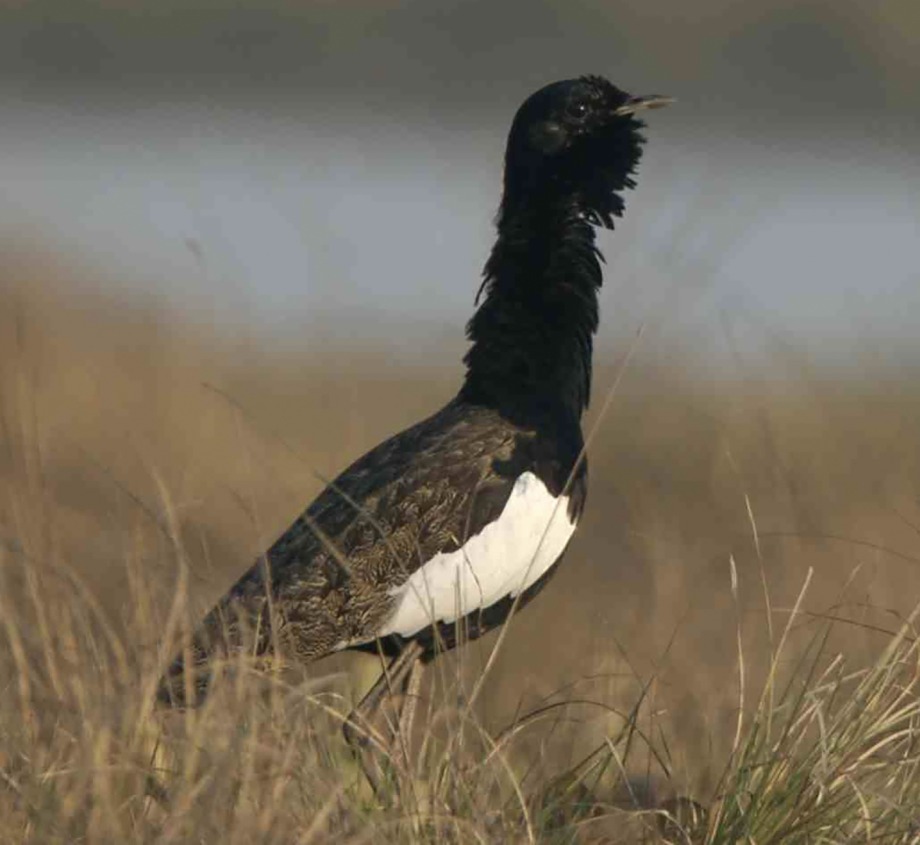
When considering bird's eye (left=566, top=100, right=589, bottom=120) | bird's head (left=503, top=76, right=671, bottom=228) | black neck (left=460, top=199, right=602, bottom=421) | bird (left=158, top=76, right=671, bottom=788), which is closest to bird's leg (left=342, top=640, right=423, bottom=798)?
bird (left=158, top=76, right=671, bottom=788)

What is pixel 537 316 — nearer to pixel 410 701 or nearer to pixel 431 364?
pixel 410 701

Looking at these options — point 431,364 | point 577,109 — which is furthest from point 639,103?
point 431,364

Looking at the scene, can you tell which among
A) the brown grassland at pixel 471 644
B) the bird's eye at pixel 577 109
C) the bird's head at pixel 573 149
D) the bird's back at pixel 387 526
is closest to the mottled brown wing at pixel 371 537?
the bird's back at pixel 387 526

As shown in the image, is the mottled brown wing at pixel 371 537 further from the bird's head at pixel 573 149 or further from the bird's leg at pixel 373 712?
the bird's head at pixel 573 149

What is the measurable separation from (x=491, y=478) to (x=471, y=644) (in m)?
1.44

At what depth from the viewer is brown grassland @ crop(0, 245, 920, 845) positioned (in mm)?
4117

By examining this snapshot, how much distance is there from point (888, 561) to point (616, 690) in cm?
228

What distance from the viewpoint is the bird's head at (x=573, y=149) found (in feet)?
18.7

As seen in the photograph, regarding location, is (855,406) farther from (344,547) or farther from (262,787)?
(262,787)

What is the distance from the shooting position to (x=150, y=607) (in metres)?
4.64

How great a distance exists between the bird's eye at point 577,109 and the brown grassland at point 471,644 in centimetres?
85

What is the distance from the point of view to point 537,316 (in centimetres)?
559

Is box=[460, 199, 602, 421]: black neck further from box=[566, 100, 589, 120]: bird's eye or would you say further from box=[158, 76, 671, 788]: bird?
box=[566, 100, 589, 120]: bird's eye

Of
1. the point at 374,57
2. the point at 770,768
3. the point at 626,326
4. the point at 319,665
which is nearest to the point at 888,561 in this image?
the point at 626,326
